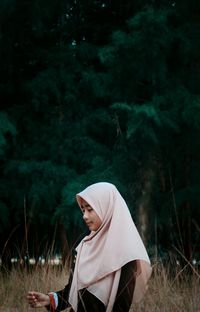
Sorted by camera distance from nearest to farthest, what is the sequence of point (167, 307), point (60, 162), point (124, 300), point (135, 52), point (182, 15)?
point (124, 300)
point (167, 307)
point (135, 52)
point (182, 15)
point (60, 162)

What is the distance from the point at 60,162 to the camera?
11898mm

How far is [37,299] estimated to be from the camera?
3053 millimetres

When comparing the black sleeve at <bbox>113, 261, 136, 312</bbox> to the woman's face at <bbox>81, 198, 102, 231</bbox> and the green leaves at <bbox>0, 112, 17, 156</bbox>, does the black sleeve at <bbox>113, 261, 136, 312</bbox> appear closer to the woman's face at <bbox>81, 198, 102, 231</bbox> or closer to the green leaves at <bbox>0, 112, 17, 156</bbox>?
the woman's face at <bbox>81, 198, 102, 231</bbox>

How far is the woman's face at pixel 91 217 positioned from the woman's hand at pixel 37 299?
1.40ft

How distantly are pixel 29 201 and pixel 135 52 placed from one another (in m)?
3.37

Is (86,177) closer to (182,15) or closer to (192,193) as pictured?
(192,193)

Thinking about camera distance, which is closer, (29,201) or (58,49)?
(29,201)

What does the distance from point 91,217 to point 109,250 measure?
0.18 metres

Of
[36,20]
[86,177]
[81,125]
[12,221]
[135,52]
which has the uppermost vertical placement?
[36,20]

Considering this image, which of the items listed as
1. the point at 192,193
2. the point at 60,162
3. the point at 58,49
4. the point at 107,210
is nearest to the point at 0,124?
the point at 60,162

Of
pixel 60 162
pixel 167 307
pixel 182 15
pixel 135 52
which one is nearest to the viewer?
pixel 167 307

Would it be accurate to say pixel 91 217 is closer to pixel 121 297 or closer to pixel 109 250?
pixel 109 250

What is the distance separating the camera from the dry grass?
14.7 ft

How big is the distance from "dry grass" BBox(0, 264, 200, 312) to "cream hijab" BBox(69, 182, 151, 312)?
4.49 ft
